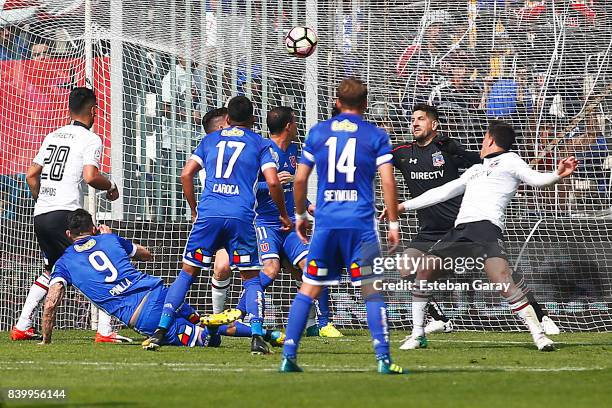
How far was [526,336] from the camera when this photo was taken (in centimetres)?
1245

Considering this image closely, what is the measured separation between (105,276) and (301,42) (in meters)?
3.83

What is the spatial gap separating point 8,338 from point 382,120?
5.52 meters

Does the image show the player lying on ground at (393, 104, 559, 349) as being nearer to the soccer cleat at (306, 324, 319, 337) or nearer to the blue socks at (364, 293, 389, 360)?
the soccer cleat at (306, 324, 319, 337)

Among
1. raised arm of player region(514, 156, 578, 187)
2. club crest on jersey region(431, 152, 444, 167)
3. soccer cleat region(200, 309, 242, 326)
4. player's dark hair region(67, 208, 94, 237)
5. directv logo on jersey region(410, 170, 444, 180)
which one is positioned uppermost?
club crest on jersey region(431, 152, 444, 167)

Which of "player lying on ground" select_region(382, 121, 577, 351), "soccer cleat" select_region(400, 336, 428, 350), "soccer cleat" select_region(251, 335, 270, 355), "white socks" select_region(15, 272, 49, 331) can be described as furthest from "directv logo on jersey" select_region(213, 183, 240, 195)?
"white socks" select_region(15, 272, 49, 331)

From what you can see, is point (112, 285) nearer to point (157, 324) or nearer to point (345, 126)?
point (157, 324)

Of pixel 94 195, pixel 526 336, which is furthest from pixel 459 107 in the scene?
pixel 94 195

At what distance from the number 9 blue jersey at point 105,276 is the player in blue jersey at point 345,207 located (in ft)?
10.0

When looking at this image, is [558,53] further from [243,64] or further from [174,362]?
[174,362]

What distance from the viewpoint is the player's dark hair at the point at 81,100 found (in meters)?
11.0

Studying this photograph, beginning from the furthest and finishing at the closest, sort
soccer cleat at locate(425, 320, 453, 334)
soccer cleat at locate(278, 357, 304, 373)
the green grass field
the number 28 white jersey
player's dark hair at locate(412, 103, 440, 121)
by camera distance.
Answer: soccer cleat at locate(425, 320, 453, 334), the number 28 white jersey, player's dark hair at locate(412, 103, 440, 121), soccer cleat at locate(278, 357, 304, 373), the green grass field

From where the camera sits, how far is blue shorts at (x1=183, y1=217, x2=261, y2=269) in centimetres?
930

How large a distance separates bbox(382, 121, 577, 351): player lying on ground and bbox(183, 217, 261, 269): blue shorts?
1483 mm

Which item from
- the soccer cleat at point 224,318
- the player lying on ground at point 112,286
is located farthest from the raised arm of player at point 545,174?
the player lying on ground at point 112,286
